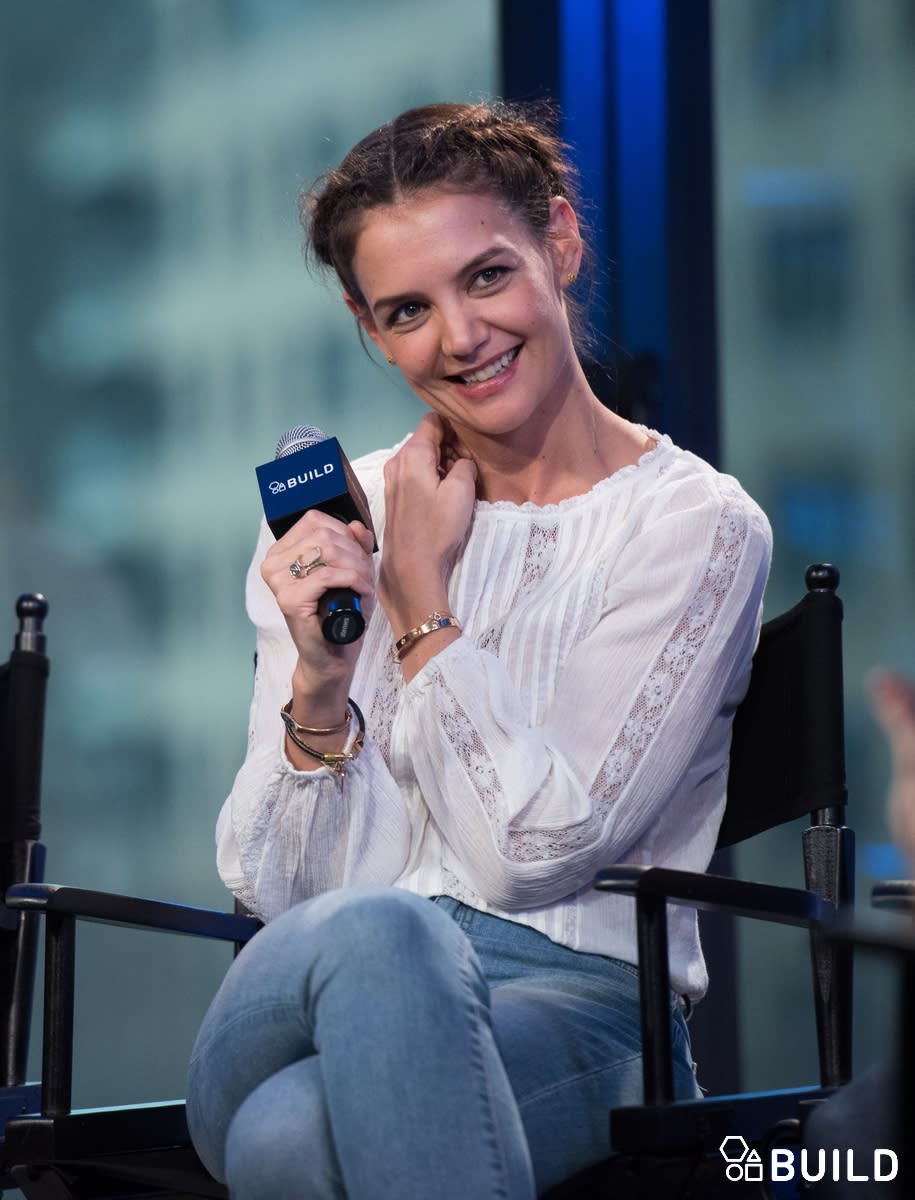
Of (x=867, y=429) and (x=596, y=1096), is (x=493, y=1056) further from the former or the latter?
(x=867, y=429)

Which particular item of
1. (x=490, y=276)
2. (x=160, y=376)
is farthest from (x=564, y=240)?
(x=160, y=376)

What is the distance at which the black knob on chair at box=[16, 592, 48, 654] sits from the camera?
1936mm

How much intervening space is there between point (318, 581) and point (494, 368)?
1.14 feet

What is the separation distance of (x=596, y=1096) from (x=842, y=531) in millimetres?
1231

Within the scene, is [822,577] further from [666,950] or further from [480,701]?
[666,950]

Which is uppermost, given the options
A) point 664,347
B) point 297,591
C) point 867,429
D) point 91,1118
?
point 664,347

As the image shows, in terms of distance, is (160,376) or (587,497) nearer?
(587,497)

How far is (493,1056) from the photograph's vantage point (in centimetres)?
111

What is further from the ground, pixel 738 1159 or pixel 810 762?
pixel 810 762

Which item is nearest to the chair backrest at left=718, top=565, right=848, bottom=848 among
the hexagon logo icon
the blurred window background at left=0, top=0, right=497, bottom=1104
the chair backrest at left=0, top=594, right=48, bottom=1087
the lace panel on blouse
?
the lace panel on blouse

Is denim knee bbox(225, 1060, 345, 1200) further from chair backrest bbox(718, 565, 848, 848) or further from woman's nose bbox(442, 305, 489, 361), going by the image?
woman's nose bbox(442, 305, 489, 361)

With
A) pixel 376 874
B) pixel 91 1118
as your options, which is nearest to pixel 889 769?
pixel 376 874

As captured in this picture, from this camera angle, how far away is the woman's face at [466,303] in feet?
5.15

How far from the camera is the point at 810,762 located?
5.16 feet
